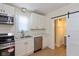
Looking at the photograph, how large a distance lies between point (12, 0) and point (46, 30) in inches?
179

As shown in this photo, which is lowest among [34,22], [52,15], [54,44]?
[54,44]

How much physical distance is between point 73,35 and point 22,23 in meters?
1.85

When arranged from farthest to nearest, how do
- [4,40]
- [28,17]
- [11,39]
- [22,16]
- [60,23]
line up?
1. [60,23]
2. [28,17]
3. [22,16]
4. [11,39]
5. [4,40]

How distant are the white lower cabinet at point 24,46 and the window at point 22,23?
51 cm

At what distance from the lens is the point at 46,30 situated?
5.13 meters

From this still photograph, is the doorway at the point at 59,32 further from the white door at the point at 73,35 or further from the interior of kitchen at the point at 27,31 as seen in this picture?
the white door at the point at 73,35

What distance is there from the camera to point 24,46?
3.25 metres

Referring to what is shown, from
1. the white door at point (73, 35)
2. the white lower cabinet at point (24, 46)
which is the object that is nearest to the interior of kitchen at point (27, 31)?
the white lower cabinet at point (24, 46)

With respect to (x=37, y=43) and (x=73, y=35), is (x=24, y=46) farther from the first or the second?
(x=73, y=35)

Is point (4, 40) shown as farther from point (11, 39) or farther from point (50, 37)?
point (50, 37)

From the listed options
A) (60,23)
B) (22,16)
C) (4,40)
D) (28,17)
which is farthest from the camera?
(60,23)

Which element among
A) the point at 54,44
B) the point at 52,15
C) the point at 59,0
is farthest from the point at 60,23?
the point at 59,0

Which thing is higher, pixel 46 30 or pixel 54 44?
pixel 46 30

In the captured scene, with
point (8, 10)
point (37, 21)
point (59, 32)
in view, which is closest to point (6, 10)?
point (8, 10)
